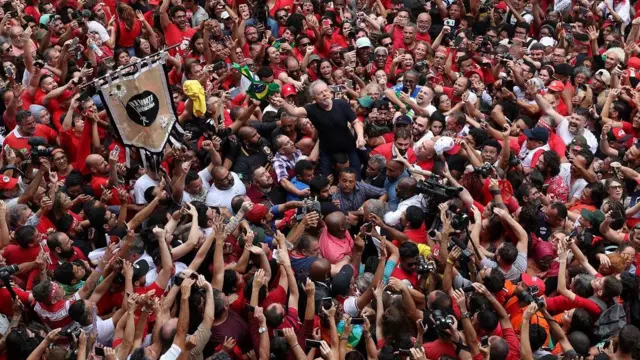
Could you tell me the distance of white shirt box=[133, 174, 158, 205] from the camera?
10.2 metres

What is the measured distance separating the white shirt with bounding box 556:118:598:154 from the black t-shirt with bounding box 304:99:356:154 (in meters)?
2.42

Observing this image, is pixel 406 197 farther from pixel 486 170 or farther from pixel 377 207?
pixel 486 170

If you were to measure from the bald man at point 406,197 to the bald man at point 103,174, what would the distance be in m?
2.63

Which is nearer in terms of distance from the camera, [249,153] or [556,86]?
[249,153]

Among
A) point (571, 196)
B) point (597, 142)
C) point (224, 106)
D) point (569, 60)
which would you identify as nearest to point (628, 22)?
point (569, 60)

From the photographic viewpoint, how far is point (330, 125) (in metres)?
10.7

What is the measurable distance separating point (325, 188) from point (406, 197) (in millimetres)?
777

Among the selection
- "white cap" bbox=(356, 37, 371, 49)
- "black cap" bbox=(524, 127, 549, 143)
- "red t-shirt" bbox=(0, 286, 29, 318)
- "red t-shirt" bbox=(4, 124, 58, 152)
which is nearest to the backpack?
"black cap" bbox=(524, 127, 549, 143)

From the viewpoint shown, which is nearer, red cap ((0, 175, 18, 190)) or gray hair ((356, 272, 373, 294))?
gray hair ((356, 272, 373, 294))

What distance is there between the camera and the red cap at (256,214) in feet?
32.1

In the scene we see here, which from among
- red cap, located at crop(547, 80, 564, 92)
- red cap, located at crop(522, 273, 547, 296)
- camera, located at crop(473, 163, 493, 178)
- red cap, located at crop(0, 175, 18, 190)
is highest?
red cap, located at crop(522, 273, 547, 296)

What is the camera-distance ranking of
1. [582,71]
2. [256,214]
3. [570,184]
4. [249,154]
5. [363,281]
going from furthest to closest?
1. [582,71]
2. [249,154]
3. [570,184]
4. [256,214]
5. [363,281]

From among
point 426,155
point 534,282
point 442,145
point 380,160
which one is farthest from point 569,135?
point 534,282

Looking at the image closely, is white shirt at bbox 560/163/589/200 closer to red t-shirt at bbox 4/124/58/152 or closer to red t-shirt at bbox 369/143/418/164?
red t-shirt at bbox 369/143/418/164
